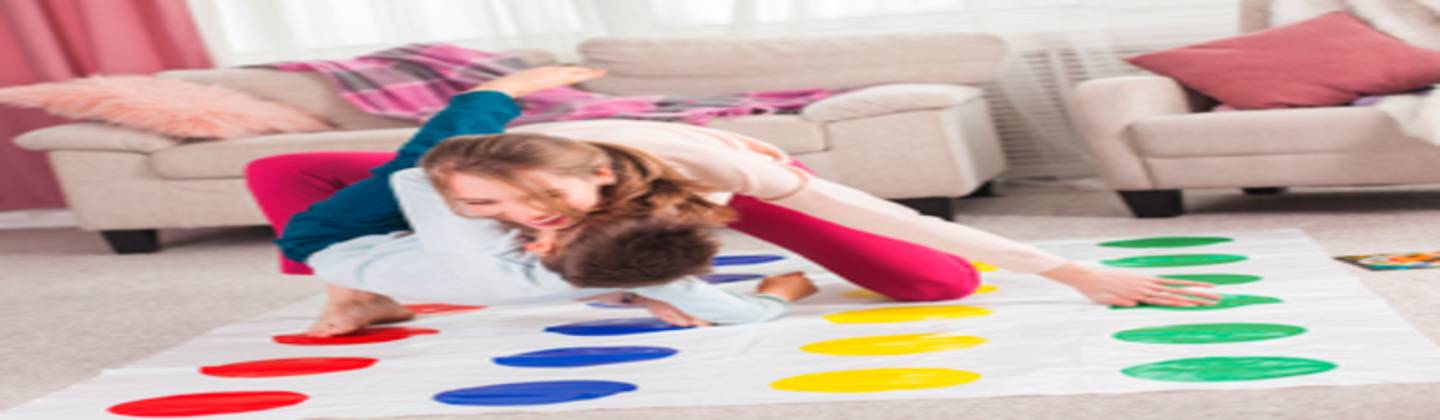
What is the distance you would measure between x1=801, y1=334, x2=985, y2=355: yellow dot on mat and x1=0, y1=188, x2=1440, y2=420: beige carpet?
32 cm

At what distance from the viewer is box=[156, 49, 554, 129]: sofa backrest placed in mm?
4543

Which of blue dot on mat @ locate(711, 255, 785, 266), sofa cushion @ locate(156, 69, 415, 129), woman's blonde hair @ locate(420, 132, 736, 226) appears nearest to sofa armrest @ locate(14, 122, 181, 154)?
sofa cushion @ locate(156, 69, 415, 129)

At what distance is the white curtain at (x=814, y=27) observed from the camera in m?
4.49

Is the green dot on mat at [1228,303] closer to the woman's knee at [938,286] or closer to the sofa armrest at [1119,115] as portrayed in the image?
the woman's knee at [938,286]

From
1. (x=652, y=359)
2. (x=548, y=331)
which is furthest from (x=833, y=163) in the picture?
(x=652, y=359)

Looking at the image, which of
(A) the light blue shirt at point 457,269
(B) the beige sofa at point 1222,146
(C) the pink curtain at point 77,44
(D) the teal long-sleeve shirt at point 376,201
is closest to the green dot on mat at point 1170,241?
(B) the beige sofa at point 1222,146

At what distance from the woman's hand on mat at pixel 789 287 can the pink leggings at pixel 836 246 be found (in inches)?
3.5

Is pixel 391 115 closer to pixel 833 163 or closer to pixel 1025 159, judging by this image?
pixel 833 163

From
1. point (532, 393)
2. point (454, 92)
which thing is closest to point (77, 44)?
point (454, 92)

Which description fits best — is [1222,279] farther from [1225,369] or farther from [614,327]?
[614,327]

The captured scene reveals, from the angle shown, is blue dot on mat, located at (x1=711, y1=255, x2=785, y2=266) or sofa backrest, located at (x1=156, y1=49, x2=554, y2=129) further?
sofa backrest, located at (x1=156, y1=49, x2=554, y2=129)

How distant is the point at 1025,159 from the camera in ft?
15.3

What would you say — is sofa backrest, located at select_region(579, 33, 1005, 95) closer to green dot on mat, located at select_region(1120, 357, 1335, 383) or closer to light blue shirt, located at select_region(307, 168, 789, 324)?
light blue shirt, located at select_region(307, 168, 789, 324)

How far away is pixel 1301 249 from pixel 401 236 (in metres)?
1.66
